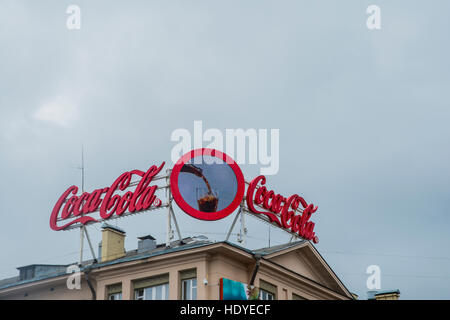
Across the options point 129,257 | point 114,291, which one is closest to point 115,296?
point 114,291

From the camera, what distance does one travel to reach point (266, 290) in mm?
48062

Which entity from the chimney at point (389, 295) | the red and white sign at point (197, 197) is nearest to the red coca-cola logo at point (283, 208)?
the red and white sign at point (197, 197)

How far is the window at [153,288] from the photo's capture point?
4609 centimetres

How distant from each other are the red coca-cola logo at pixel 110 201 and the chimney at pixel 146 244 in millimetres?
3407

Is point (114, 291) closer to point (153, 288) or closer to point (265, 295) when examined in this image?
point (153, 288)

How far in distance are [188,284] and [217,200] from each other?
504 cm

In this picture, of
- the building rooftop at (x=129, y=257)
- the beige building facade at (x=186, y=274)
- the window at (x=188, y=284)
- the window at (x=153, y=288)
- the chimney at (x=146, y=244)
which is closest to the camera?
the window at (x=188, y=284)

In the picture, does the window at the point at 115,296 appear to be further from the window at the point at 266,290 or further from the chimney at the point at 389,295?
the chimney at the point at 389,295

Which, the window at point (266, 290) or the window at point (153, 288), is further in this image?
the window at point (266, 290)

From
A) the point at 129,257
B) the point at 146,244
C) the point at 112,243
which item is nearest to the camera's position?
the point at 129,257

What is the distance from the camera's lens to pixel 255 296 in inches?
1791

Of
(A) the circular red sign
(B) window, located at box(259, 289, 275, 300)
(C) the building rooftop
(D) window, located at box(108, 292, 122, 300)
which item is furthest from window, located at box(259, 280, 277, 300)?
(D) window, located at box(108, 292, 122, 300)

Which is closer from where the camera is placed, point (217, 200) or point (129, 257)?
point (217, 200)
